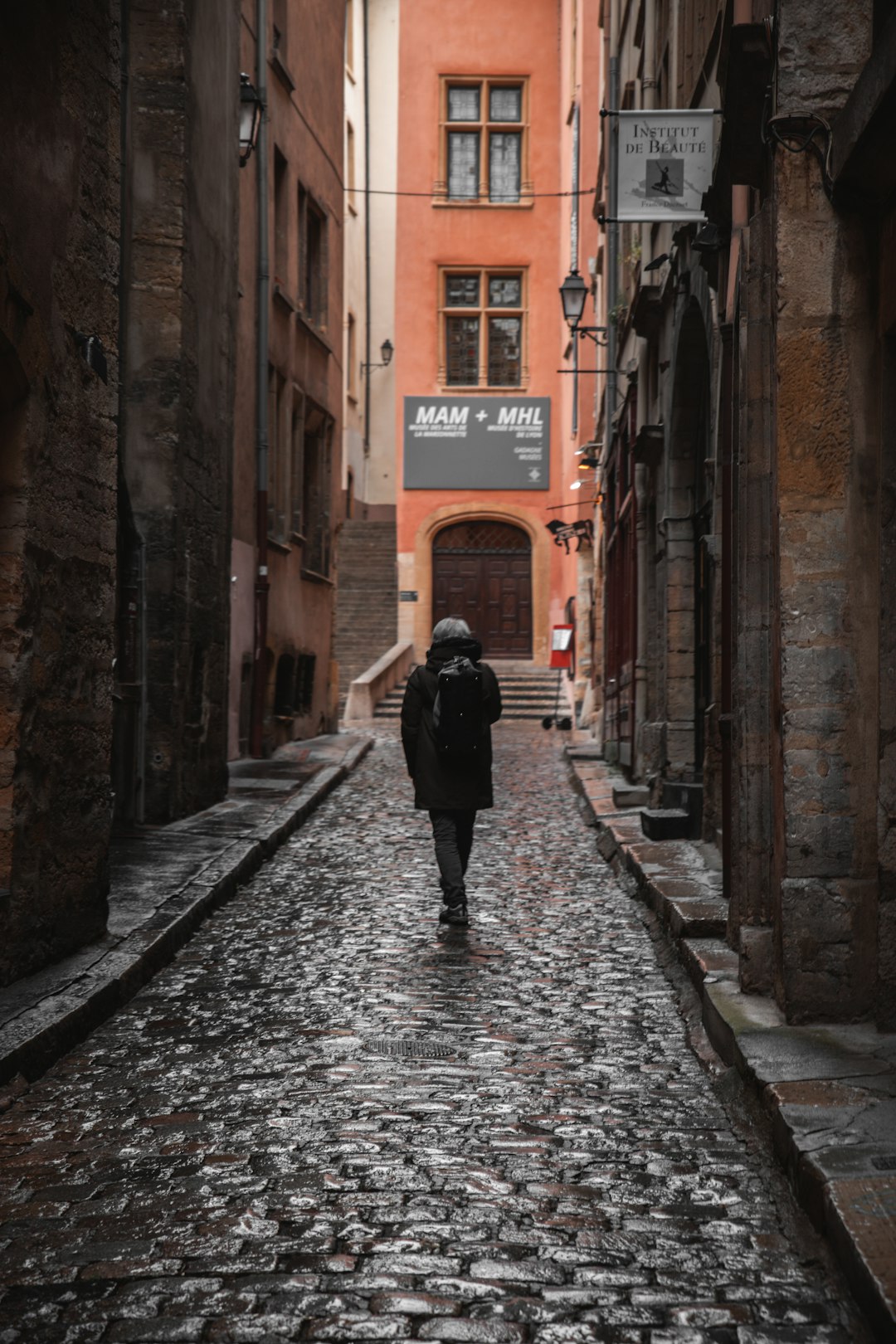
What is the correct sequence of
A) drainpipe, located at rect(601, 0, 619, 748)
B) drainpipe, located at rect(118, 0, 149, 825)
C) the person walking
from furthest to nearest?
drainpipe, located at rect(601, 0, 619, 748) → drainpipe, located at rect(118, 0, 149, 825) → the person walking

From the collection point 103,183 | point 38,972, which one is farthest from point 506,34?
point 38,972

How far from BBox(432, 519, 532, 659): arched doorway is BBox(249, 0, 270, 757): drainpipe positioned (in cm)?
1721

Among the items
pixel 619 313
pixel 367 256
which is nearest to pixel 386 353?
pixel 367 256

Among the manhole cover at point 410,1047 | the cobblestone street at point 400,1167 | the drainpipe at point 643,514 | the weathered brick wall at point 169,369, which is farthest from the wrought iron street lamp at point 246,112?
the manhole cover at point 410,1047

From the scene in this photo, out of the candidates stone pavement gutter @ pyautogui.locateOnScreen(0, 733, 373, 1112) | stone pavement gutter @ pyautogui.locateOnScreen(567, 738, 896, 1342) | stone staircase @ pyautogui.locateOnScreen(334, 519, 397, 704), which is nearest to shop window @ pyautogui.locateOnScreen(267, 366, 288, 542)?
stone pavement gutter @ pyautogui.locateOnScreen(0, 733, 373, 1112)

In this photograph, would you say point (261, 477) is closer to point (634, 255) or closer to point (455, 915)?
point (634, 255)

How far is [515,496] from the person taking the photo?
3519 centimetres

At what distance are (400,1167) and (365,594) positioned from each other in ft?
103

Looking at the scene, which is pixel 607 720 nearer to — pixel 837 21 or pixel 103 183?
pixel 103 183

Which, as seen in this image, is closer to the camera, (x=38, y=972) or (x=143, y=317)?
(x=38, y=972)

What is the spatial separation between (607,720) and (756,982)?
44.5 ft

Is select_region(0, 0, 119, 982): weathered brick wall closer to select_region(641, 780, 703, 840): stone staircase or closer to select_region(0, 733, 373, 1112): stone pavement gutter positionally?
select_region(0, 733, 373, 1112): stone pavement gutter

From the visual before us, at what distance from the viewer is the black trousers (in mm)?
8633

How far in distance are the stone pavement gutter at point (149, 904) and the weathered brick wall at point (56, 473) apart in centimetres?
21
